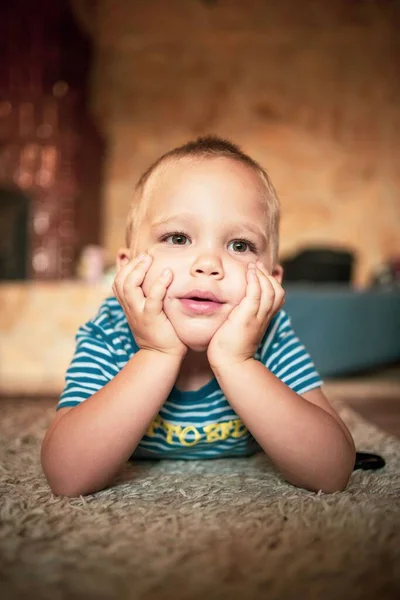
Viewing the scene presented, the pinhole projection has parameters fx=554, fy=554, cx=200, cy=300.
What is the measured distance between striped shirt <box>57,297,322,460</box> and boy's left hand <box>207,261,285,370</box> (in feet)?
0.46

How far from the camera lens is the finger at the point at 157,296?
637mm

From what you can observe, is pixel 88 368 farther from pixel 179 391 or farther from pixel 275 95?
pixel 275 95

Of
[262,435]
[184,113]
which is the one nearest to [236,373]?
[262,435]

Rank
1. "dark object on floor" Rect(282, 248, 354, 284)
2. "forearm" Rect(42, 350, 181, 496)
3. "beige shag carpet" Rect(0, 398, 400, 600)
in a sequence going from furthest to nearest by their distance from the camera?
"dark object on floor" Rect(282, 248, 354, 284) < "forearm" Rect(42, 350, 181, 496) < "beige shag carpet" Rect(0, 398, 400, 600)

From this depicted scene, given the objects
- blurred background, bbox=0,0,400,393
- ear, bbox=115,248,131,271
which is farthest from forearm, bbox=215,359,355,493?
blurred background, bbox=0,0,400,393

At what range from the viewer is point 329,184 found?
4.05 metres

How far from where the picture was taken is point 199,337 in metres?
0.65

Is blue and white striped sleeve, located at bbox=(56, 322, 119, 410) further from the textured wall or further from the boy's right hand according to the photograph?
the textured wall

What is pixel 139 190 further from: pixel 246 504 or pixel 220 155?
pixel 246 504

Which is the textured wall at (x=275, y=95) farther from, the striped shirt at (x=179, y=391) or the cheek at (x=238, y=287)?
the cheek at (x=238, y=287)

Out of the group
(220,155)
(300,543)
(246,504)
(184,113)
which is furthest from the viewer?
(184,113)

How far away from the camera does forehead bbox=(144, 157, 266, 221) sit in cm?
68

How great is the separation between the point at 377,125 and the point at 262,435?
3898 mm

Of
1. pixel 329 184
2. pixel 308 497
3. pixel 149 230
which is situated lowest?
pixel 308 497
